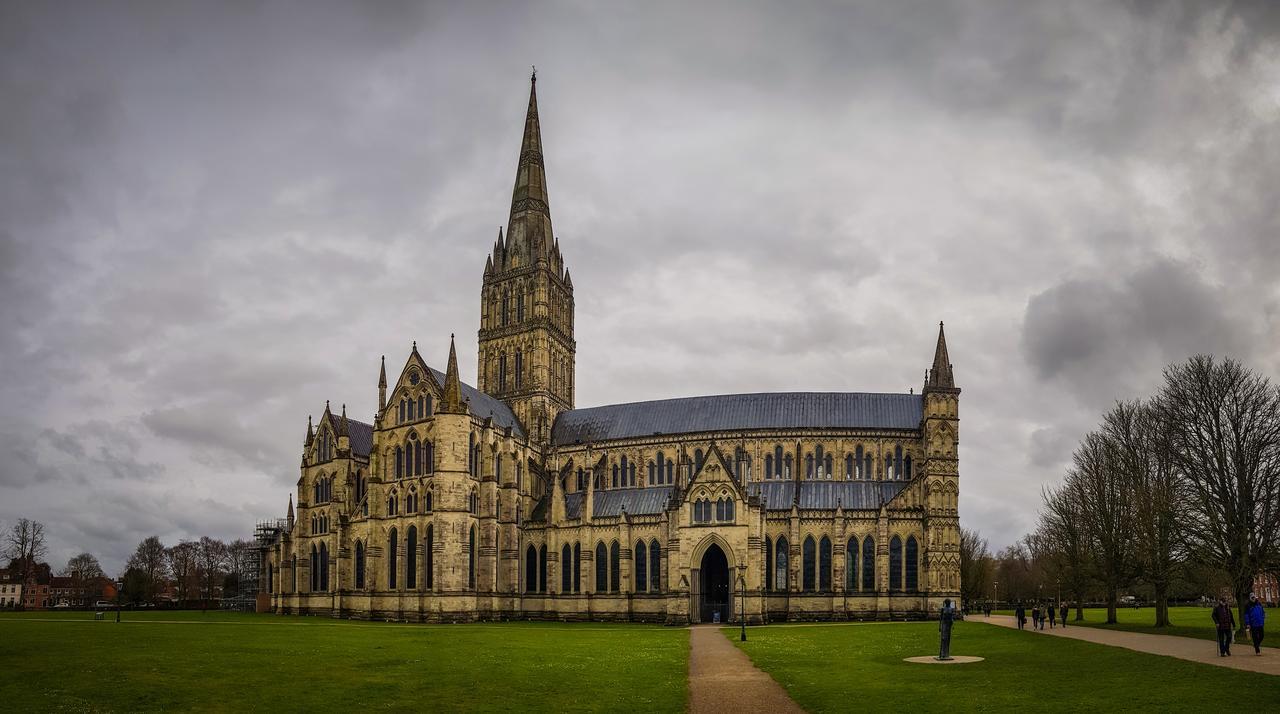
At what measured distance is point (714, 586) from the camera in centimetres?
7831

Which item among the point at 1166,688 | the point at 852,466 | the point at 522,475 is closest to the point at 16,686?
the point at 1166,688

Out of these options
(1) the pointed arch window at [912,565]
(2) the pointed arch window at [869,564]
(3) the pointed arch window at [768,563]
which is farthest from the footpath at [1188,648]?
(3) the pointed arch window at [768,563]

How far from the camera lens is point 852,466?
81938mm

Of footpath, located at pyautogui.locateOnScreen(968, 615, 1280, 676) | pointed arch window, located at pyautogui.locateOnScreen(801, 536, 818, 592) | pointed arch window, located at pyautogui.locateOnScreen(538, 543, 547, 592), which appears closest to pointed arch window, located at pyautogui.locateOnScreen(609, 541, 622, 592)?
pointed arch window, located at pyautogui.locateOnScreen(538, 543, 547, 592)

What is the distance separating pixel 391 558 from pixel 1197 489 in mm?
58009

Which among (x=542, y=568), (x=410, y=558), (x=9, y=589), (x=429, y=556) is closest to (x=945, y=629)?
(x=429, y=556)

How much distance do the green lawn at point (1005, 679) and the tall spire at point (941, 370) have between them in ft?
110

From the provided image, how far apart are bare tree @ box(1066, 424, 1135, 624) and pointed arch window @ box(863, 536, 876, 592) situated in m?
15.0

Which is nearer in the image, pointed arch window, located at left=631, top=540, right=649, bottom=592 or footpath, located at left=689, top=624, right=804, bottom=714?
footpath, located at left=689, top=624, right=804, bottom=714

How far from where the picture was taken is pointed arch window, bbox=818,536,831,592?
7531 cm

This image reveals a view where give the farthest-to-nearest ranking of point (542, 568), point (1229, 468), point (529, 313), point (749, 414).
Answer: point (529, 313) < point (749, 414) < point (542, 568) < point (1229, 468)

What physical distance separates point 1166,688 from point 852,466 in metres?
54.5

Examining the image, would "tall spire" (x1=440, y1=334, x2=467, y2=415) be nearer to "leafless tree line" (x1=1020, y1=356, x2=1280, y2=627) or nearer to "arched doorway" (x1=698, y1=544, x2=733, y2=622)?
"arched doorway" (x1=698, y1=544, x2=733, y2=622)

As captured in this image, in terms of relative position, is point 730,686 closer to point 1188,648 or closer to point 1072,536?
point 1188,648
